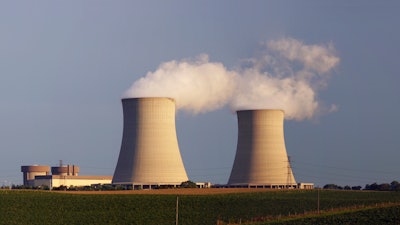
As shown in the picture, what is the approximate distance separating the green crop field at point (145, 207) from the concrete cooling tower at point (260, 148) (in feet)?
14.8

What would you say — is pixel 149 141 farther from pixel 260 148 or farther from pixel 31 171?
pixel 31 171

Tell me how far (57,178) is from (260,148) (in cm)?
3150

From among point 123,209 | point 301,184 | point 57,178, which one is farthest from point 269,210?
point 57,178

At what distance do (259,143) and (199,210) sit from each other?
1234 cm

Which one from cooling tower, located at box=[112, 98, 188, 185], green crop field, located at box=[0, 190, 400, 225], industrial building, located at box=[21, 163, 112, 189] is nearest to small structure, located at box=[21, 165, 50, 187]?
industrial building, located at box=[21, 163, 112, 189]

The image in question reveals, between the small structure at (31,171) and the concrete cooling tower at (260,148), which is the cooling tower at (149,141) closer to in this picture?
the concrete cooling tower at (260,148)

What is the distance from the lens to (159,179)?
4647 cm

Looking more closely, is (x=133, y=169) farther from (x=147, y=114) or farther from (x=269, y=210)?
(x=269, y=210)

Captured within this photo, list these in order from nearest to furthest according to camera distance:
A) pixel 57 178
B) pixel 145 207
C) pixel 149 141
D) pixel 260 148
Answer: pixel 145 207 → pixel 149 141 → pixel 260 148 → pixel 57 178

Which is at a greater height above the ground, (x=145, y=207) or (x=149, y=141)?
(x=149, y=141)

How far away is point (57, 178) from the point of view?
7538 cm

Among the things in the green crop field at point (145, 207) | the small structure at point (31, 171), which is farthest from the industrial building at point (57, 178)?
the green crop field at point (145, 207)

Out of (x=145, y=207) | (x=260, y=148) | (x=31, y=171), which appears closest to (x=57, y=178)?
(x=31, y=171)

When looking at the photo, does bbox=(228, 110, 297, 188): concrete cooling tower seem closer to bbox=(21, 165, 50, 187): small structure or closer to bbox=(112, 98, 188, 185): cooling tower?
bbox=(112, 98, 188, 185): cooling tower
